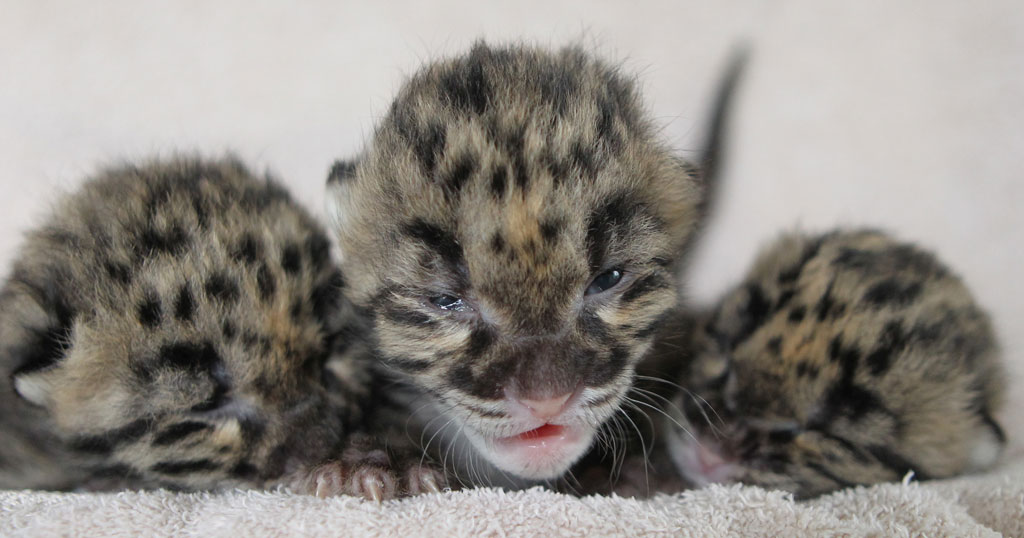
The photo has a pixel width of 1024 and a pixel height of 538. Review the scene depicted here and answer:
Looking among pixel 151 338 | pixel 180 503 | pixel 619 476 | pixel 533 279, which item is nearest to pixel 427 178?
pixel 533 279

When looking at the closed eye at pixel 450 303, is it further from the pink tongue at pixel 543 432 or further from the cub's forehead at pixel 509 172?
the pink tongue at pixel 543 432

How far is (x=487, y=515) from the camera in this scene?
1207 millimetres

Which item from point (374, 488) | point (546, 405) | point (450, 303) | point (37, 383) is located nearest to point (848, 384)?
point (546, 405)

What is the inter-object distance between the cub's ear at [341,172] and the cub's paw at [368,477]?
20.5 inches

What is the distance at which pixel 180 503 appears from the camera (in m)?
1.33

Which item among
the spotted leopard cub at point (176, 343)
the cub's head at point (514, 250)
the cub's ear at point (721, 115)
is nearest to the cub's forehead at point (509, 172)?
the cub's head at point (514, 250)

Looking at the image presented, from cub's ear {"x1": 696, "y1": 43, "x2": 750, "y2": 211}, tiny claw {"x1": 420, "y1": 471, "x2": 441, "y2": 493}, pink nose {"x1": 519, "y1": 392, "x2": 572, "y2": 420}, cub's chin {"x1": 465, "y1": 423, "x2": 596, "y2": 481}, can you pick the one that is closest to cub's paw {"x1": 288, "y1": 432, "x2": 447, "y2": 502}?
tiny claw {"x1": 420, "y1": 471, "x2": 441, "y2": 493}

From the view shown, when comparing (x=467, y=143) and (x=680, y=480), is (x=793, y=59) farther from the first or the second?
(x=467, y=143)

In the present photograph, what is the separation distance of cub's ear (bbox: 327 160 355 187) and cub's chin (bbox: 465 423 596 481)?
557 mm

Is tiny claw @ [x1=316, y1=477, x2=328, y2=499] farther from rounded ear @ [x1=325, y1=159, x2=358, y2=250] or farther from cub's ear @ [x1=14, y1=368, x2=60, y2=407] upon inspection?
cub's ear @ [x1=14, y1=368, x2=60, y2=407]

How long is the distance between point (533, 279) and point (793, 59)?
7.48ft

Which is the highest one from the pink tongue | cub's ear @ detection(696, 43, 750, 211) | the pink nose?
cub's ear @ detection(696, 43, 750, 211)

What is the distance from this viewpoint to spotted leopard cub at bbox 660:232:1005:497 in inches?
60.2

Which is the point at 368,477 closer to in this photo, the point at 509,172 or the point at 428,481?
the point at 428,481
